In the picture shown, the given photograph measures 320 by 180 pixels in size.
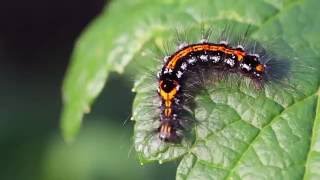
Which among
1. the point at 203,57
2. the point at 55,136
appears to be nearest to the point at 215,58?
the point at 203,57

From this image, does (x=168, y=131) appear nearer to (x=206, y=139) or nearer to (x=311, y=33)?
(x=206, y=139)

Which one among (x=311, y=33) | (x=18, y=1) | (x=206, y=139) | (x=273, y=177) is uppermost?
(x=18, y=1)

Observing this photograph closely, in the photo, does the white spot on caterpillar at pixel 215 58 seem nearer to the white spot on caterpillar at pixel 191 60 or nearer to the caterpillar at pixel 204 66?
the caterpillar at pixel 204 66

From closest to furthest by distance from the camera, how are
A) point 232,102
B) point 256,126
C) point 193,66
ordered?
A: point 256,126 < point 232,102 < point 193,66

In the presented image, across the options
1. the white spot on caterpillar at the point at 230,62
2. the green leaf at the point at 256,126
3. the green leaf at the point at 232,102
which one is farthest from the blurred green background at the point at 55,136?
the green leaf at the point at 256,126

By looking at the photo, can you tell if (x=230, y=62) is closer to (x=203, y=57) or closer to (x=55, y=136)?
(x=203, y=57)

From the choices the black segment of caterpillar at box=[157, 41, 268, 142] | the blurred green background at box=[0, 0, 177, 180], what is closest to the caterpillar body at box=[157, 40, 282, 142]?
the black segment of caterpillar at box=[157, 41, 268, 142]

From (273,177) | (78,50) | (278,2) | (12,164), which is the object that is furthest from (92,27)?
(12,164)
